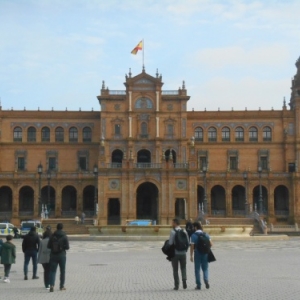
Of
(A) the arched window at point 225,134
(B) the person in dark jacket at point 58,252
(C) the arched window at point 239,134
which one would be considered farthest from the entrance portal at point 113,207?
(B) the person in dark jacket at point 58,252

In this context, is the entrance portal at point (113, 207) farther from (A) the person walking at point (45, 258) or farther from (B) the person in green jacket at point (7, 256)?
(A) the person walking at point (45, 258)

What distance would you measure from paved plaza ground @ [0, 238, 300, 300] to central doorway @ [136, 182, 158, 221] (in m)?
51.2

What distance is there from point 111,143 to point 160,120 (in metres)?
7.13

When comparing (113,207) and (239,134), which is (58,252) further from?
(239,134)

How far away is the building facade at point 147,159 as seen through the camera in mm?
79625

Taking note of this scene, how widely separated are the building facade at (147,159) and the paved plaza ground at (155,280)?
4493 centimetres

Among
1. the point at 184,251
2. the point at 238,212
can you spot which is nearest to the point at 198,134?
the point at 238,212

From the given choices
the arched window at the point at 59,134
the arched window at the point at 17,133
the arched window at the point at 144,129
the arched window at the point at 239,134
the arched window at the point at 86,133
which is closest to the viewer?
the arched window at the point at 144,129

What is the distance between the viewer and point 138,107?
87.1 meters

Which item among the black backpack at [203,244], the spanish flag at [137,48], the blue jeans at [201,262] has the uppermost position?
the spanish flag at [137,48]

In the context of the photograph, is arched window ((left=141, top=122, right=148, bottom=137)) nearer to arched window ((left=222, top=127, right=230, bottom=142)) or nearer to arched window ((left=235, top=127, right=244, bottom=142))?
arched window ((left=222, top=127, right=230, bottom=142))

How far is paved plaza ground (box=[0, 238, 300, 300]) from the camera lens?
19234 mm

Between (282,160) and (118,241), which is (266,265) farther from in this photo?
(282,160)

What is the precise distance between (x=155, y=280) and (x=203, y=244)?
3.23m
